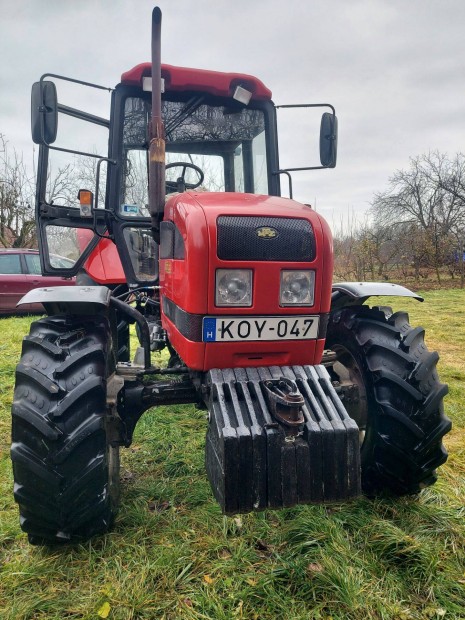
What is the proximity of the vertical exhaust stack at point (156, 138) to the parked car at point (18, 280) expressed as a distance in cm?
742

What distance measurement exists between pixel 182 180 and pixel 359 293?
1.52m

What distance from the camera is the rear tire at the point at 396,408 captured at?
92.4 inches

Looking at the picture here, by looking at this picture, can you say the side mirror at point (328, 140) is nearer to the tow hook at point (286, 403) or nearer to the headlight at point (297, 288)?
the headlight at point (297, 288)

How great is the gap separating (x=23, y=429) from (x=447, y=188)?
25834 mm

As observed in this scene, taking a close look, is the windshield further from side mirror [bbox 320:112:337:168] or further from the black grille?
the black grille

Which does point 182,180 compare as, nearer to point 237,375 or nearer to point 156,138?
point 156,138

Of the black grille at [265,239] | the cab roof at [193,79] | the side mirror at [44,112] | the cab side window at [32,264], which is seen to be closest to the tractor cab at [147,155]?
the cab roof at [193,79]

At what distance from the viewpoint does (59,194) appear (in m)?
3.51

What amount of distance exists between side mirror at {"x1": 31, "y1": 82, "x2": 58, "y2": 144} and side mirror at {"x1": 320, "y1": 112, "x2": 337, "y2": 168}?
175 centimetres

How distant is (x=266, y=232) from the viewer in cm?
205

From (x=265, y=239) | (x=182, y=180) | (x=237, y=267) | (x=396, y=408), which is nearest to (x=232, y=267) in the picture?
(x=237, y=267)

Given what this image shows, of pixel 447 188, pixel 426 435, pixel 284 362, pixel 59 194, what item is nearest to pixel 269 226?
pixel 284 362

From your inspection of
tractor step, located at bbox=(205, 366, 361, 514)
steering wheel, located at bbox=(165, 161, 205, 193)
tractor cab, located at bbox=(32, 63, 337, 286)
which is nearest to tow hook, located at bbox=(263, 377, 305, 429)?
tractor step, located at bbox=(205, 366, 361, 514)

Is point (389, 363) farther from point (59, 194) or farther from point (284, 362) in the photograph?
point (59, 194)
